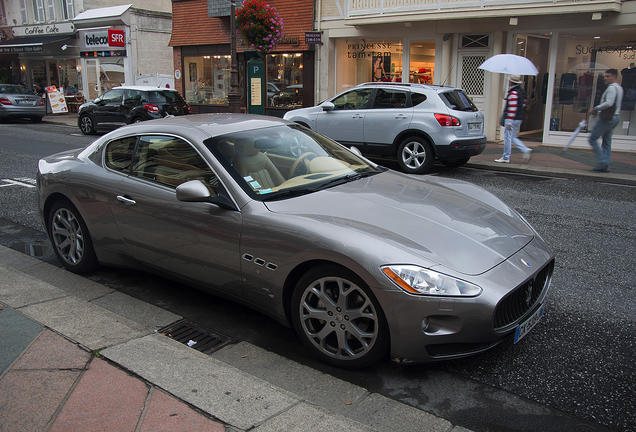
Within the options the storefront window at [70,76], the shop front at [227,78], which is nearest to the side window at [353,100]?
the shop front at [227,78]

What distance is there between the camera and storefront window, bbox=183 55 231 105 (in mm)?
22820

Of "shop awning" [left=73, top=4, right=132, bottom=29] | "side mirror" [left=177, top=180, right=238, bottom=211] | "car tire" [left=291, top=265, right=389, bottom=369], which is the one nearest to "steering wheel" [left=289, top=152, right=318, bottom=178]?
"side mirror" [left=177, top=180, right=238, bottom=211]

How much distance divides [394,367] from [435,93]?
820cm

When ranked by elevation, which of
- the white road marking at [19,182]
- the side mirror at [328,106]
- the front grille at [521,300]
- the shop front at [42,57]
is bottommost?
the white road marking at [19,182]

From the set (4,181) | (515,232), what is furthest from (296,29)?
(515,232)

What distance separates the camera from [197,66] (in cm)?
2369

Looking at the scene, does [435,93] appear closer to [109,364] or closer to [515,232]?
[515,232]

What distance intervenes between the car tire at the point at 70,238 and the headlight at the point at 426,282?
3112 mm

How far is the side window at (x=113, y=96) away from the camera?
18594 mm

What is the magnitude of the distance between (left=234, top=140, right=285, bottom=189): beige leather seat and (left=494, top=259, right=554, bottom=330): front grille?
5.92ft

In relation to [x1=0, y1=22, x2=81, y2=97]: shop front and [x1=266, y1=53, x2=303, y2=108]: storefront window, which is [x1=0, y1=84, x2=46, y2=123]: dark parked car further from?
[x1=266, y1=53, x2=303, y2=108]: storefront window

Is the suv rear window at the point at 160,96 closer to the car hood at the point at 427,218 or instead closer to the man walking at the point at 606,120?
the man walking at the point at 606,120

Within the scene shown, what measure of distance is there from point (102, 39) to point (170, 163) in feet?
90.1

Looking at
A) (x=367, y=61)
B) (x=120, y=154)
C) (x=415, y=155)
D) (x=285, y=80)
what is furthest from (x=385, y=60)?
(x=120, y=154)
